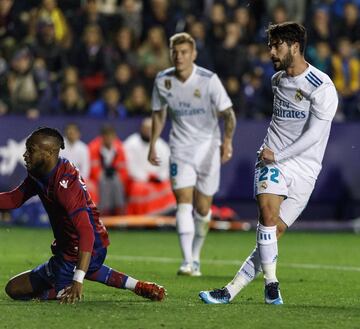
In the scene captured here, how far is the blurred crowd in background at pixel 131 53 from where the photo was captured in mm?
20938

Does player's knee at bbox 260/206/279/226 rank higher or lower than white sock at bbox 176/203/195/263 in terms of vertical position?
higher

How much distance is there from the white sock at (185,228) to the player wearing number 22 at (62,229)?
328cm

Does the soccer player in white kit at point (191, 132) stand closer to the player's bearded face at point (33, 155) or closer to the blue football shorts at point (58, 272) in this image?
the blue football shorts at point (58, 272)

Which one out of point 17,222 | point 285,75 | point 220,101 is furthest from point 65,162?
point 17,222

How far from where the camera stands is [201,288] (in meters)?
11.2

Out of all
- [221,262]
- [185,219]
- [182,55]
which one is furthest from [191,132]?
[221,262]

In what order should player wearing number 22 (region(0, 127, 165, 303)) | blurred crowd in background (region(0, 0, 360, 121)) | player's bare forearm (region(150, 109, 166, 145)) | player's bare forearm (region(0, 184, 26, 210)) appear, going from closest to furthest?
1. player wearing number 22 (region(0, 127, 165, 303))
2. player's bare forearm (region(0, 184, 26, 210))
3. player's bare forearm (region(150, 109, 166, 145))
4. blurred crowd in background (region(0, 0, 360, 121))

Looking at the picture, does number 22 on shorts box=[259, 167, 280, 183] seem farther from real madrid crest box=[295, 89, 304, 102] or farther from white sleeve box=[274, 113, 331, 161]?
real madrid crest box=[295, 89, 304, 102]

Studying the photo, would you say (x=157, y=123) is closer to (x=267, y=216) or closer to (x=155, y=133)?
(x=155, y=133)

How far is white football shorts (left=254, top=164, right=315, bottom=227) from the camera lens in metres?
9.42

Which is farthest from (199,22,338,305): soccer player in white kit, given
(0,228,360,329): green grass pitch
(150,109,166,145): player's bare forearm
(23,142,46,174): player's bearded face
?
(150,109,166,145): player's bare forearm

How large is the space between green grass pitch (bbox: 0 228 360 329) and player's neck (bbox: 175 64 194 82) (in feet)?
6.63

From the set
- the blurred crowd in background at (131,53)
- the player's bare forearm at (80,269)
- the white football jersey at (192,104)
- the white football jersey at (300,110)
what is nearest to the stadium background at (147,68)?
the blurred crowd in background at (131,53)

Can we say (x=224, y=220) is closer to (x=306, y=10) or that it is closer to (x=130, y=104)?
(x=130, y=104)
